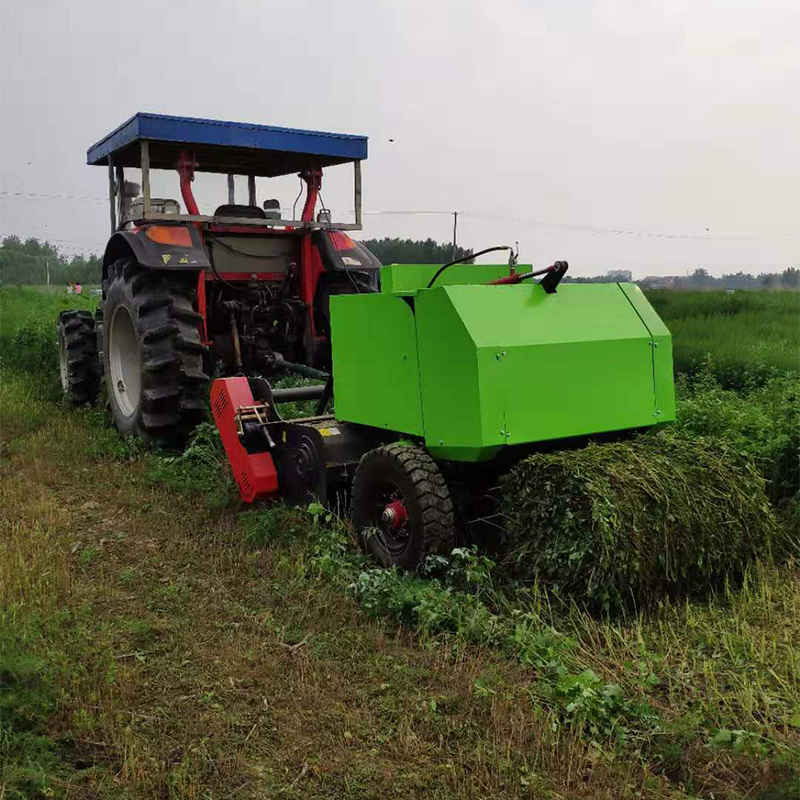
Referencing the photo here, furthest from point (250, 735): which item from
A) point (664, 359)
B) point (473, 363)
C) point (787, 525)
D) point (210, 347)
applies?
point (210, 347)

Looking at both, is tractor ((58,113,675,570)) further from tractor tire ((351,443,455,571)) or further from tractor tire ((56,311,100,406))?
tractor tire ((56,311,100,406))

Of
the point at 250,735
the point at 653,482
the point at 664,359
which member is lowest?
the point at 250,735

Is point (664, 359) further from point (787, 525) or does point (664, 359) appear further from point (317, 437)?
point (317, 437)

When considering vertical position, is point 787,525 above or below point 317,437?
below

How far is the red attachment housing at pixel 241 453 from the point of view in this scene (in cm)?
462

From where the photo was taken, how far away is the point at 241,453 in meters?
4.71

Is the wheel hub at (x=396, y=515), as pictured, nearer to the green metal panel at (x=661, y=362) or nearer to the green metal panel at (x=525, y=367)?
the green metal panel at (x=525, y=367)

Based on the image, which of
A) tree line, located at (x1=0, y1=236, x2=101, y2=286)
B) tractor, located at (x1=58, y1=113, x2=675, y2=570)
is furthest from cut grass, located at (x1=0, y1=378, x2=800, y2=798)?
tree line, located at (x1=0, y1=236, x2=101, y2=286)

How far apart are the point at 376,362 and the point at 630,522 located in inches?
56.0

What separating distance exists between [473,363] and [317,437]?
46.8 inches

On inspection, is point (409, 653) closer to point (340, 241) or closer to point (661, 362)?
point (661, 362)

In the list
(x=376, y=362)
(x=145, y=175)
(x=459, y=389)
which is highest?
(x=145, y=175)

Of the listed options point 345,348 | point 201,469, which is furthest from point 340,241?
point 345,348

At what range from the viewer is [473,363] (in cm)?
348
